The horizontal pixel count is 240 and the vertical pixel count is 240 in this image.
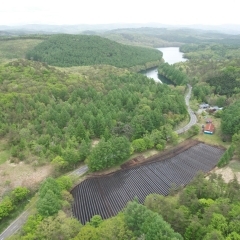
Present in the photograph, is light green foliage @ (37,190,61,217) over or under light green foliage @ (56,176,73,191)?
over

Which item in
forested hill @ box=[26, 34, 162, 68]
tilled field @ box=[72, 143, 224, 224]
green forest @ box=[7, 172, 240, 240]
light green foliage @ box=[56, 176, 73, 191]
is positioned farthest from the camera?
forested hill @ box=[26, 34, 162, 68]

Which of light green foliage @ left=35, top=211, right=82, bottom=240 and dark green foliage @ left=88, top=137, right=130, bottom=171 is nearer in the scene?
light green foliage @ left=35, top=211, right=82, bottom=240

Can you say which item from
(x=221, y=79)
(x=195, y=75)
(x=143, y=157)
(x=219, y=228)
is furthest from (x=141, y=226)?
(x=195, y=75)

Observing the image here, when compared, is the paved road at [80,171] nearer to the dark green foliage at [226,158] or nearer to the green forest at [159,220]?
the green forest at [159,220]

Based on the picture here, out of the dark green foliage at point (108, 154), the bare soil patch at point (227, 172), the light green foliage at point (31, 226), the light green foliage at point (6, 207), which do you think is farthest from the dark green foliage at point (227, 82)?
the light green foliage at point (6, 207)

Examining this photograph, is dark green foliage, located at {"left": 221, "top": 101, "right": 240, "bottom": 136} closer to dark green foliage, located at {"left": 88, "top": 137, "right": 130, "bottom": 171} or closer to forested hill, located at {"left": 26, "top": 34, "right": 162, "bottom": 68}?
dark green foliage, located at {"left": 88, "top": 137, "right": 130, "bottom": 171}

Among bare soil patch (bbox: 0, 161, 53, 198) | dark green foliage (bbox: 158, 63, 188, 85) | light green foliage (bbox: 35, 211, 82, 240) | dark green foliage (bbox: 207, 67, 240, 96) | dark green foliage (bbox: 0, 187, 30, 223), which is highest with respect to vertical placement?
light green foliage (bbox: 35, 211, 82, 240)

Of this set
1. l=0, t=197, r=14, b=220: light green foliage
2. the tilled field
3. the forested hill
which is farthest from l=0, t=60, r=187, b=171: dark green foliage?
the forested hill

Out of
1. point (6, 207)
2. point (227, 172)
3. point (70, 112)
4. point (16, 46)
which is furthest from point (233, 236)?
point (16, 46)
